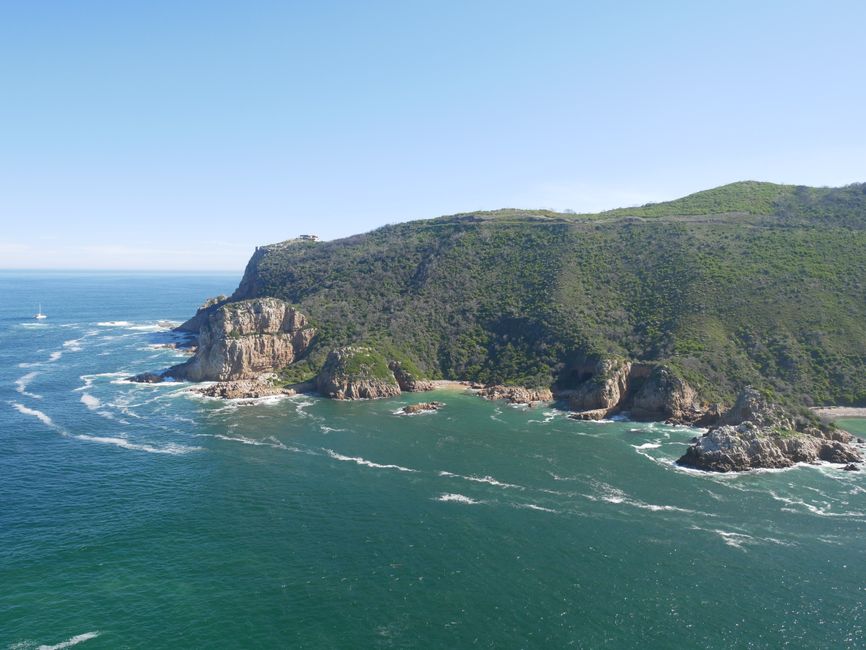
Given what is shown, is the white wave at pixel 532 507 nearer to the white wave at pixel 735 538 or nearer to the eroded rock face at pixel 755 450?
the white wave at pixel 735 538

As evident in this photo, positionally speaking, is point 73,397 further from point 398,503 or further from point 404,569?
point 404,569

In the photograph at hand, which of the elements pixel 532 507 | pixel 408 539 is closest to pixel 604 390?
pixel 532 507

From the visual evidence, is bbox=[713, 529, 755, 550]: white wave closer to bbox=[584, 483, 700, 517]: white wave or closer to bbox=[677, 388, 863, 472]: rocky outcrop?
bbox=[584, 483, 700, 517]: white wave

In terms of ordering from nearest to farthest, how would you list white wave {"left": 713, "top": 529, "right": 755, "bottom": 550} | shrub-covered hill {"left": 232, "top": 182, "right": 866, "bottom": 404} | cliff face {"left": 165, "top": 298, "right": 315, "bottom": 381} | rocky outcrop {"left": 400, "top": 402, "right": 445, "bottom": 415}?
1. white wave {"left": 713, "top": 529, "right": 755, "bottom": 550}
2. rocky outcrop {"left": 400, "top": 402, "right": 445, "bottom": 415}
3. shrub-covered hill {"left": 232, "top": 182, "right": 866, "bottom": 404}
4. cliff face {"left": 165, "top": 298, "right": 315, "bottom": 381}

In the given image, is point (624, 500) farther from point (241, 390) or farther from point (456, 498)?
point (241, 390)

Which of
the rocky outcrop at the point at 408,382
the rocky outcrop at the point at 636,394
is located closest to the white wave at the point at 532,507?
the rocky outcrop at the point at 636,394

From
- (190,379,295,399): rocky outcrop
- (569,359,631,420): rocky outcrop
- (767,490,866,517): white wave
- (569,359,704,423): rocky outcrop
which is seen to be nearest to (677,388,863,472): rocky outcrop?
(767,490,866,517): white wave
